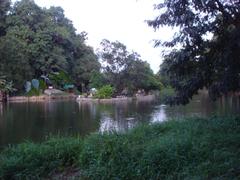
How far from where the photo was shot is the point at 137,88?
5388cm

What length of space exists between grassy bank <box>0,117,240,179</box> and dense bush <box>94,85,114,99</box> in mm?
39905

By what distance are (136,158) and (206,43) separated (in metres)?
2.33

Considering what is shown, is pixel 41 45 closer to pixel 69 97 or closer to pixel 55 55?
pixel 55 55

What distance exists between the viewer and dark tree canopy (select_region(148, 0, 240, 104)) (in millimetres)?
6680

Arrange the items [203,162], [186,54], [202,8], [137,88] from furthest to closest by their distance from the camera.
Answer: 1. [137,88]
2. [186,54]
3. [202,8]
4. [203,162]

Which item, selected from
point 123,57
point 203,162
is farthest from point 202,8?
point 123,57

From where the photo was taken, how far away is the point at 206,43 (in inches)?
283

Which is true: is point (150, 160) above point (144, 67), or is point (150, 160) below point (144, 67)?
below

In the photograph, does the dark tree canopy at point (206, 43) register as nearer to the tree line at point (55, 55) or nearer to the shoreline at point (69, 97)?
the shoreline at point (69, 97)

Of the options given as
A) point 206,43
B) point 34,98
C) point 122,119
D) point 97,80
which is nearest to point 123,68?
point 97,80

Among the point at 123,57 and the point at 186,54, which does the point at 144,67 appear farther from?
the point at 186,54

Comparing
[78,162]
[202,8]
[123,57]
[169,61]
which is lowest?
[78,162]

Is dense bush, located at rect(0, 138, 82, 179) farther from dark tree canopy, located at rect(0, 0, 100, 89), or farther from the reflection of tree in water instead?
dark tree canopy, located at rect(0, 0, 100, 89)

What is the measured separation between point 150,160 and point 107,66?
45526mm
